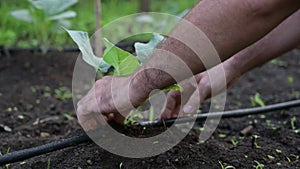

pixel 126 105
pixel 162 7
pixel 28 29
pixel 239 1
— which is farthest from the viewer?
pixel 162 7

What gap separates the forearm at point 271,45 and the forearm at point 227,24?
0.60 meters

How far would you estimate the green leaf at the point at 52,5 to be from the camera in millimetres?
2301

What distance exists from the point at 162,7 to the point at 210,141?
269 centimetres

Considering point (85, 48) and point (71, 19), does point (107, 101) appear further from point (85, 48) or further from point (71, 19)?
point (71, 19)

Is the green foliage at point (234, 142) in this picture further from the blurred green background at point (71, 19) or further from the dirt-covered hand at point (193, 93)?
the blurred green background at point (71, 19)

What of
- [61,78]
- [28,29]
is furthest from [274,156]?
[28,29]

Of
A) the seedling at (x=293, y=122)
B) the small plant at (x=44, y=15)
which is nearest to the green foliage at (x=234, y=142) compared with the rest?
the seedling at (x=293, y=122)

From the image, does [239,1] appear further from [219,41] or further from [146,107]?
[146,107]

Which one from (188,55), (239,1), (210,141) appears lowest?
(210,141)

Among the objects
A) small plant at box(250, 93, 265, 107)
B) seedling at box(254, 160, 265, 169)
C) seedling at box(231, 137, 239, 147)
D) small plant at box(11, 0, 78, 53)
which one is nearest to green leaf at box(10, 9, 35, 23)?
small plant at box(11, 0, 78, 53)

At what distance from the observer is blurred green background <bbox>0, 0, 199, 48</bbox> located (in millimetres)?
3127

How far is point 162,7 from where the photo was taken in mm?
4191

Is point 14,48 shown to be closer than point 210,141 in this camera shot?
No

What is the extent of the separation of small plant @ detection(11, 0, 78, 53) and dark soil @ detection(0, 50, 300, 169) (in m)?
0.17
